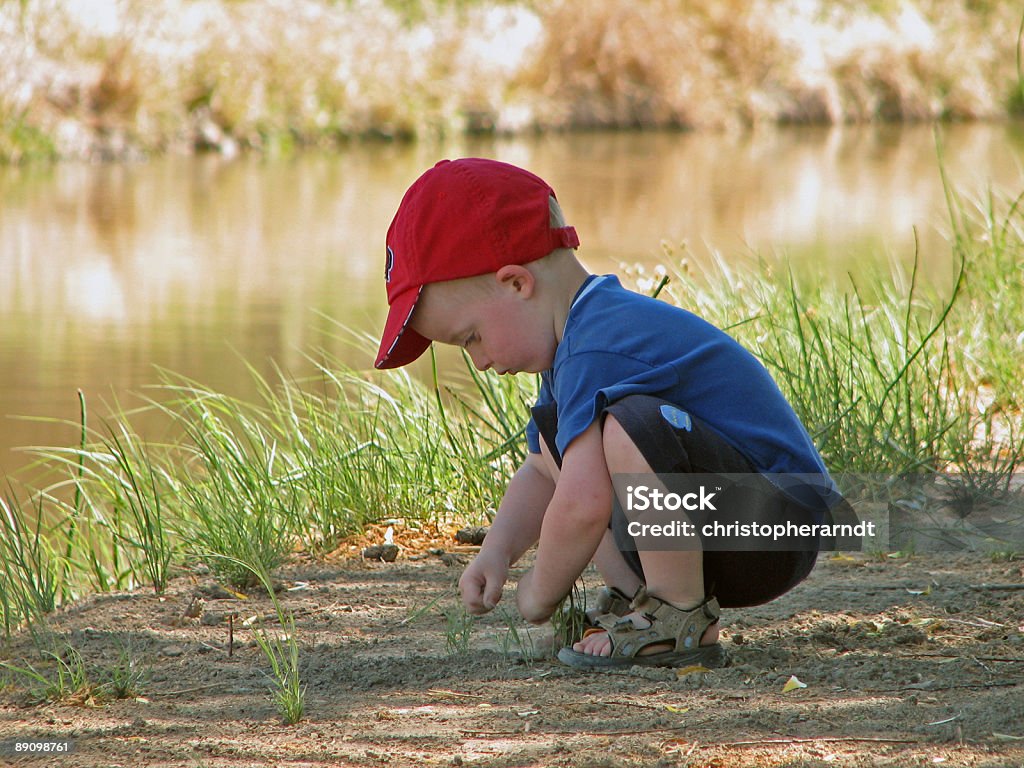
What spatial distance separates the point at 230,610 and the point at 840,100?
19423 mm

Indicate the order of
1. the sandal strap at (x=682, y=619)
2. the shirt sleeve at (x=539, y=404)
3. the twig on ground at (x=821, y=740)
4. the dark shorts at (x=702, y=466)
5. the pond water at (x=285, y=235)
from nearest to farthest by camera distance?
1. the twig on ground at (x=821, y=740)
2. the dark shorts at (x=702, y=466)
3. the sandal strap at (x=682, y=619)
4. the shirt sleeve at (x=539, y=404)
5. the pond water at (x=285, y=235)

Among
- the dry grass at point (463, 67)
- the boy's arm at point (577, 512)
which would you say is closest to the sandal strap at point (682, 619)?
the boy's arm at point (577, 512)

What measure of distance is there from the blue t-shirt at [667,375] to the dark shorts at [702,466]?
3 cm

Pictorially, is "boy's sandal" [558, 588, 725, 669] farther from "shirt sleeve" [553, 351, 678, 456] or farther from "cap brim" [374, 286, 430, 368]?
"cap brim" [374, 286, 430, 368]

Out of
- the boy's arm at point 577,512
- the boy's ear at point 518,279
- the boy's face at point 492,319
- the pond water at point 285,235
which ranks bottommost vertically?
the pond water at point 285,235

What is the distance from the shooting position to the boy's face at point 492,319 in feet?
6.03

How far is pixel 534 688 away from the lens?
1786mm

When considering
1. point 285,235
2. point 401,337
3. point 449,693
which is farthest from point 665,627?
point 285,235

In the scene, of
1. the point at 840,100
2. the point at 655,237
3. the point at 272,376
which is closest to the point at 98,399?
the point at 272,376

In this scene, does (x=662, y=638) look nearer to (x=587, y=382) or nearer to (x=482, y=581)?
(x=482, y=581)

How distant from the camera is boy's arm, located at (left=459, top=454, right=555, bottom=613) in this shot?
6.22ft

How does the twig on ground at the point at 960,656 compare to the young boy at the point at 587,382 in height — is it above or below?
below

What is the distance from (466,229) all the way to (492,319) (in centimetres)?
13

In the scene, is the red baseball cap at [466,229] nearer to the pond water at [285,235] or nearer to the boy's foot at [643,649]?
the boy's foot at [643,649]
